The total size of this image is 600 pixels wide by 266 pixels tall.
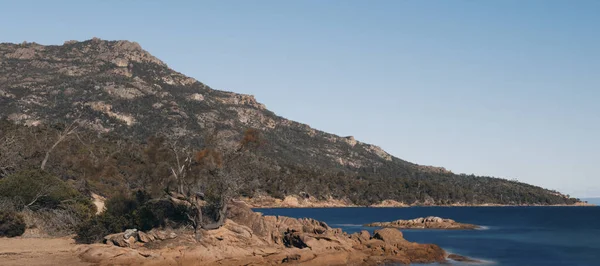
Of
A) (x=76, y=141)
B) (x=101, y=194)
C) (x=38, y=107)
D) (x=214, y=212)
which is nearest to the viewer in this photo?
(x=214, y=212)

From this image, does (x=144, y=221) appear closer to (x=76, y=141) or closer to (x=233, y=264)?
(x=233, y=264)

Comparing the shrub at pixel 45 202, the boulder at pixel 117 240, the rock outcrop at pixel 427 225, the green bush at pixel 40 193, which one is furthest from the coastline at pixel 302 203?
the boulder at pixel 117 240

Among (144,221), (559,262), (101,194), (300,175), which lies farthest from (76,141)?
(300,175)

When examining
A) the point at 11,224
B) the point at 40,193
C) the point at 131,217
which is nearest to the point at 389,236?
the point at 131,217

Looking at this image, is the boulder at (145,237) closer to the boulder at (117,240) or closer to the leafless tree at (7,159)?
the boulder at (117,240)

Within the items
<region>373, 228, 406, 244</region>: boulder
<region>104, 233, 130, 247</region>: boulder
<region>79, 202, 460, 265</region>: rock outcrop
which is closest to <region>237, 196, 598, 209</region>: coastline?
<region>373, 228, 406, 244</region>: boulder

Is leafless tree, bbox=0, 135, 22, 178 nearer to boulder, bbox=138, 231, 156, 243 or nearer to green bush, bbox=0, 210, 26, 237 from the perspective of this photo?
green bush, bbox=0, 210, 26, 237

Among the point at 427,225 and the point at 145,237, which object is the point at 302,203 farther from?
the point at 145,237

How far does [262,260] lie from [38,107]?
5326 inches

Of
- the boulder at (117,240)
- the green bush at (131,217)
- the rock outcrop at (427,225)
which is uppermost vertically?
the rock outcrop at (427,225)

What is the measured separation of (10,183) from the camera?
46375 millimetres

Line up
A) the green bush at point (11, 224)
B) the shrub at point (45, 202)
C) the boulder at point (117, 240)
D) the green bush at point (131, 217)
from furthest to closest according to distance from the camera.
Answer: the shrub at point (45, 202), the green bush at point (131, 217), the green bush at point (11, 224), the boulder at point (117, 240)

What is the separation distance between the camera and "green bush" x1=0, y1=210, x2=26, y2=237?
4144 cm

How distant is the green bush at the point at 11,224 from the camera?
41438mm
